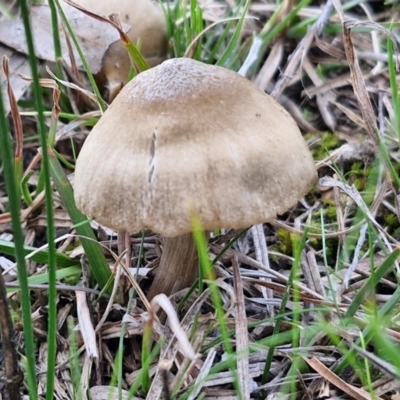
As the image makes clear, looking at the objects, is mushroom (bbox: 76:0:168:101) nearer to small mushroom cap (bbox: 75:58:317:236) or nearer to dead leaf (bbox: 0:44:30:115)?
dead leaf (bbox: 0:44:30:115)

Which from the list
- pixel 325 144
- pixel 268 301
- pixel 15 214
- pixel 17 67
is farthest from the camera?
pixel 17 67

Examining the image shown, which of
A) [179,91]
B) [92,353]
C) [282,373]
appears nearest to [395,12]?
[179,91]

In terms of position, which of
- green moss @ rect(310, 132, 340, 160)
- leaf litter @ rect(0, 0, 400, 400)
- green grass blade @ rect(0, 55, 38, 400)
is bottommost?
leaf litter @ rect(0, 0, 400, 400)

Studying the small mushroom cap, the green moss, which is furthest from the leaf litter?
the small mushroom cap

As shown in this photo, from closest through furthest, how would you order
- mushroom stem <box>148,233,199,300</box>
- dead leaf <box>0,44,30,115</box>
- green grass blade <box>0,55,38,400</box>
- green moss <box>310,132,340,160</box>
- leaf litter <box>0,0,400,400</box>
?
green grass blade <box>0,55,38,400</box>
leaf litter <box>0,0,400,400</box>
mushroom stem <box>148,233,199,300</box>
green moss <box>310,132,340,160</box>
dead leaf <box>0,44,30,115</box>

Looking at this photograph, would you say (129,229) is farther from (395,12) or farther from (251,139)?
(395,12)

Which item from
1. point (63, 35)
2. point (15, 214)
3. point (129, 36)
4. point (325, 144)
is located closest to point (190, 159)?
point (15, 214)

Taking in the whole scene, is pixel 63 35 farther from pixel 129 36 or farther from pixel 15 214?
pixel 15 214
